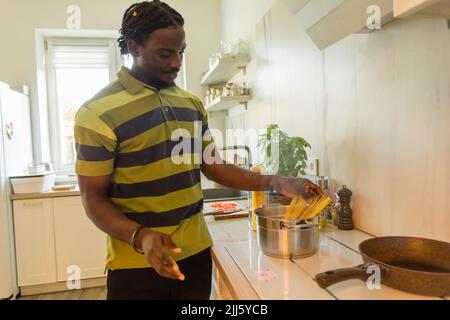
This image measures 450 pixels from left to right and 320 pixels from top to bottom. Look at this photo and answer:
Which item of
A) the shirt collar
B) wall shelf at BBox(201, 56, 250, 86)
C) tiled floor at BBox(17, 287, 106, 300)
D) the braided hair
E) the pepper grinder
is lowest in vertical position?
tiled floor at BBox(17, 287, 106, 300)

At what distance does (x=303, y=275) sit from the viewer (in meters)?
0.89

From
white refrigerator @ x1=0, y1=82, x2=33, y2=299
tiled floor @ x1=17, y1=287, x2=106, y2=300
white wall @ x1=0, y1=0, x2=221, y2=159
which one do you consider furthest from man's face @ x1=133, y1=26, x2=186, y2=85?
white wall @ x1=0, y1=0, x2=221, y2=159

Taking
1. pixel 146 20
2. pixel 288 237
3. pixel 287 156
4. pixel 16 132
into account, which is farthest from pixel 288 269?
pixel 16 132

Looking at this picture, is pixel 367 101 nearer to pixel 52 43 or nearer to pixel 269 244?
pixel 269 244

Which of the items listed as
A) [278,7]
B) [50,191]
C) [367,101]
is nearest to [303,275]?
[367,101]

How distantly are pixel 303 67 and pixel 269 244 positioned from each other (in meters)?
0.92

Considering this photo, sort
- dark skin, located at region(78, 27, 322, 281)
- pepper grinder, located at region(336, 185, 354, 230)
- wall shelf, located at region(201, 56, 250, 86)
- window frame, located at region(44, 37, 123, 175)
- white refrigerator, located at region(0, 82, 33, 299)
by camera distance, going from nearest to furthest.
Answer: dark skin, located at region(78, 27, 322, 281)
pepper grinder, located at region(336, 185, 354, 230)
wall shelf, located at region(201, 56, 250, 86)
white refrigerator, located at region(0, 82, 33, 299)
window frame, located at region(44, 37, 123, 175)

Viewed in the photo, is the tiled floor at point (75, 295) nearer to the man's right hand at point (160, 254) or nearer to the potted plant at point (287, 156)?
the potted plant at point (287, 156)

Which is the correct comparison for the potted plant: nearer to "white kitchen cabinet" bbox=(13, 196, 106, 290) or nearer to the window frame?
"white kitchen cabinet" bbox=(13, 196, 106, 290)

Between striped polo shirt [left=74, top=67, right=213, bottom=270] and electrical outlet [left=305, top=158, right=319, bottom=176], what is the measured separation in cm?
68

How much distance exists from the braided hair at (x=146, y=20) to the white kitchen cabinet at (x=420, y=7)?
566 mm

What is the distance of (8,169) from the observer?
8.39ft

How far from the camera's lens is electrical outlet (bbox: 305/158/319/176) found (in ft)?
4.98

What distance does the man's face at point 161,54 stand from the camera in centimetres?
93
